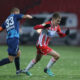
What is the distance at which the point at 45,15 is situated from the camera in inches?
1264

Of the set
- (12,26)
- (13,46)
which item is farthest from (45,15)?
(13,46)

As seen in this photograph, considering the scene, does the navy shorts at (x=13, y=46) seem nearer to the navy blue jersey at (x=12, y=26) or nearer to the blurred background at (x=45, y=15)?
the navy blue jersey at (x=12, y=26)

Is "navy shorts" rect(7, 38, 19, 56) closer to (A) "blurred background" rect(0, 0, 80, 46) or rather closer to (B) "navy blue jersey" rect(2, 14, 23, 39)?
(B) "navy blue jersey" rect(2, 14, 23, 39)

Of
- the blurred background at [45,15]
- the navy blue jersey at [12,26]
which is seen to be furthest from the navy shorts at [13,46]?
the blurred background at [45,15]

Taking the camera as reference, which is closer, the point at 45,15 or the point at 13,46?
the point at 13,46

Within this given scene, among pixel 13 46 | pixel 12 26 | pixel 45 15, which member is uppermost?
pixel 12 26

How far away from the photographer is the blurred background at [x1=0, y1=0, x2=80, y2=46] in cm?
3133

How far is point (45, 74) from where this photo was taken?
40.2ft

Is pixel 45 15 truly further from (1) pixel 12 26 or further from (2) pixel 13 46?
(2) pixel 13 46

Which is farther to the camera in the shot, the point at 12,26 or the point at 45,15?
the point at 45,15

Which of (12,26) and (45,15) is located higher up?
(12,26)

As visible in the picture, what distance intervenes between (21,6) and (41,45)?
917 inches

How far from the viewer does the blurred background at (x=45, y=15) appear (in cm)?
3133

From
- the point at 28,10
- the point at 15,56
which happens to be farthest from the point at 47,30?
the point at 28,10
